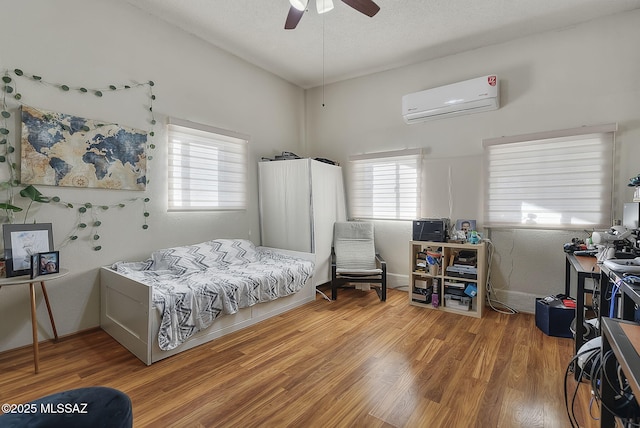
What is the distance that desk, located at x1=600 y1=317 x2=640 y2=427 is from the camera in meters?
0.83

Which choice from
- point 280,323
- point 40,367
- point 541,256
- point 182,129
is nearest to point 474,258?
point 541,256

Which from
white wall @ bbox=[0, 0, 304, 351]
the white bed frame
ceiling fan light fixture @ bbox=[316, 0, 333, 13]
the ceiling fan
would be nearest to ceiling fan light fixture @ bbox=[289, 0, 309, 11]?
the ceiling fan

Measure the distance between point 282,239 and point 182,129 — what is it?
67.0 inches

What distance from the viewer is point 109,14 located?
262 centimetres

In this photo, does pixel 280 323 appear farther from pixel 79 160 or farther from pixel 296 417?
pixel 79 160

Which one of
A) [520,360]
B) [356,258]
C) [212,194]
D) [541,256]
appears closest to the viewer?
[520,360]

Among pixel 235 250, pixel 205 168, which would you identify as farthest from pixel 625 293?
pixel 205 168

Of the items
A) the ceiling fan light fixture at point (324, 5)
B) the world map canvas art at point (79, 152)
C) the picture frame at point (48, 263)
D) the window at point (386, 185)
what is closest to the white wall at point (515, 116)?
the window at point (386, 185)

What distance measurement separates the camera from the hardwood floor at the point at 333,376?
1.59 metres

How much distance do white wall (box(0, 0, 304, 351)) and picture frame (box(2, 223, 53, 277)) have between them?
0.54ft

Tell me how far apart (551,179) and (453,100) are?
4.24 ft

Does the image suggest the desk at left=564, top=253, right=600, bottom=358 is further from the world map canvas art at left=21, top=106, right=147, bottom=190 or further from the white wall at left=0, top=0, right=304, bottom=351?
the world map canvas art at left=21, top=106, right=147, bottom=190

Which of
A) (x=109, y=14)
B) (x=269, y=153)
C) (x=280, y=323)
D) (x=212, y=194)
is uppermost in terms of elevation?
(x=109, y=14)

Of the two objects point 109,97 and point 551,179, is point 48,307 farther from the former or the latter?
point 551,179
